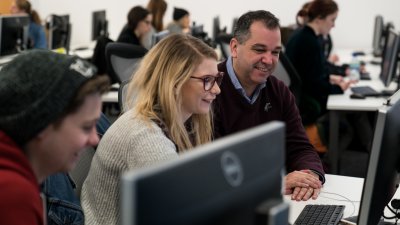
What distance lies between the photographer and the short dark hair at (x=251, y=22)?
2506mm

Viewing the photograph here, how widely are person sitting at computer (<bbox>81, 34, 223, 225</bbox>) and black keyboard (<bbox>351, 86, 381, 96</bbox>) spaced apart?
2593mm

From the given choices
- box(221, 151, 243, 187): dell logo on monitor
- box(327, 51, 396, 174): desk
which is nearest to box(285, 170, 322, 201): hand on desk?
box(221, 151, 243, 187): dell logo on monitor

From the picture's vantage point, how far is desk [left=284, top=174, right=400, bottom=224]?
191 cm

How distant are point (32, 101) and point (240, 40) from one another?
5.07 ft

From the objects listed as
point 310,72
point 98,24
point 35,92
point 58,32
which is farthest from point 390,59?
point 98,24

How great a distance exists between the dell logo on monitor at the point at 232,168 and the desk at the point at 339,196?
3.38 feet

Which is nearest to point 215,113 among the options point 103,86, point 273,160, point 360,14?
point 103,86

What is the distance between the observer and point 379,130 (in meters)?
1.34

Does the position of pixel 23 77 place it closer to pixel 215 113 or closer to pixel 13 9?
pixel 215 113

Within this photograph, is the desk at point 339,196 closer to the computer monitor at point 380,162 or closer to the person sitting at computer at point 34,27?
the computer monitor at point 380,162

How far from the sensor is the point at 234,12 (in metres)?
8.40

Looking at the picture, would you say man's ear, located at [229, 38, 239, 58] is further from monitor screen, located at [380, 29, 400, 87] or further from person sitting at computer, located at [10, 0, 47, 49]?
person sitting at computer, located at [10, 0, 47, 49]

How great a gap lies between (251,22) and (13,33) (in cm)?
375

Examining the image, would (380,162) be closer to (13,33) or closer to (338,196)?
(338,196)
